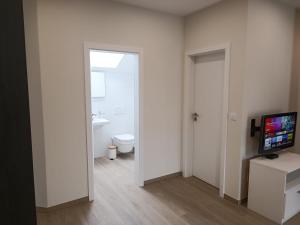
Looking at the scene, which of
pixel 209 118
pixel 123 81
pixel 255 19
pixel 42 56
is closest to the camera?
pixel 42 56

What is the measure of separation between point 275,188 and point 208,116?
4.18 feet

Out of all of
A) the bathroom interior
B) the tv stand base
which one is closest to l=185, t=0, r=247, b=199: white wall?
the tv stand base

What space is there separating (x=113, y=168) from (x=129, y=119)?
1348 millimetres

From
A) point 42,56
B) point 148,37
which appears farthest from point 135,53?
point 42,56

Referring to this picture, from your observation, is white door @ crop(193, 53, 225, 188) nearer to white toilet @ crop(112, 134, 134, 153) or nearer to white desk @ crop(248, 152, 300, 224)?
white desk @ crop(248, 152, 300, 224)

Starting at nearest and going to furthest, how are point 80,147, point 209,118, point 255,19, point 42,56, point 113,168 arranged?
point 42,56, point 255,19, point 80,147, point 209,118, point 113,168

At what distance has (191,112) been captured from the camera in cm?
345

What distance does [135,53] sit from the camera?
295 cm

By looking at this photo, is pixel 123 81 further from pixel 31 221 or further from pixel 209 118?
pixel 31 221

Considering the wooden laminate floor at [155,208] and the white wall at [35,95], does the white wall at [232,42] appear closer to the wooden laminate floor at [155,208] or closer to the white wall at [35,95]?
the wooden laminate floor at [155,208]

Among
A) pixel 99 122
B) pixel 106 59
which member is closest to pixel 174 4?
pixel 106 59

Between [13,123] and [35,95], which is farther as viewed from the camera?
[35,95]

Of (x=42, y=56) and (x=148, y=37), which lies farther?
(x=148, y=37)

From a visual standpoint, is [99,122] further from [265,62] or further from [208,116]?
[265,62]
